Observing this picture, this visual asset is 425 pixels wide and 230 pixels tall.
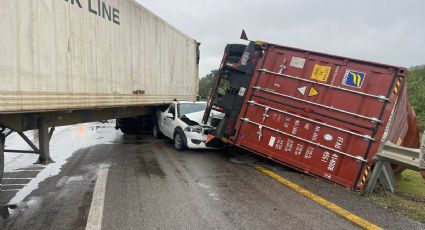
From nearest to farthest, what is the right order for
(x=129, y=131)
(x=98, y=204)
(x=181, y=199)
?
(x=98, y=204), (x=181, y=199), (x=129, y=131)

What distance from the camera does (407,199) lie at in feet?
21.9

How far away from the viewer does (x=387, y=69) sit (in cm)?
724

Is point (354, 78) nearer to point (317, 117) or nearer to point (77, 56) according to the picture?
point (317, 117)

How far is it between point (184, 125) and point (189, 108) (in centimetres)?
141

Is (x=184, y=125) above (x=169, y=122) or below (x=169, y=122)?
above

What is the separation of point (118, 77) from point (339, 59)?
492 cm

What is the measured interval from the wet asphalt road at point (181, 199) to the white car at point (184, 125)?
148 centimetres

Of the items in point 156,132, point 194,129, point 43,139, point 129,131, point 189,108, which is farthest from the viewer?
point 129,131

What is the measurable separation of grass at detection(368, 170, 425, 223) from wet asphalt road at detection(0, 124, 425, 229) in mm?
283

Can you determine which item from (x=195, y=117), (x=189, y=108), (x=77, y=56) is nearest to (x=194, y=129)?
(x=195, y=117)

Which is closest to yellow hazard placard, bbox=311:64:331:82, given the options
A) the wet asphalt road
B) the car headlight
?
the wet asphalt road

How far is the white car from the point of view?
35.6 ft

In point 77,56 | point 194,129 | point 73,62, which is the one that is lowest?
point 194,129

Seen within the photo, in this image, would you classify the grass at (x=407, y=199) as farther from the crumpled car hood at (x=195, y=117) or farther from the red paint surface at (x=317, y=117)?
the crumpled car hood at (x=195, y=117)
